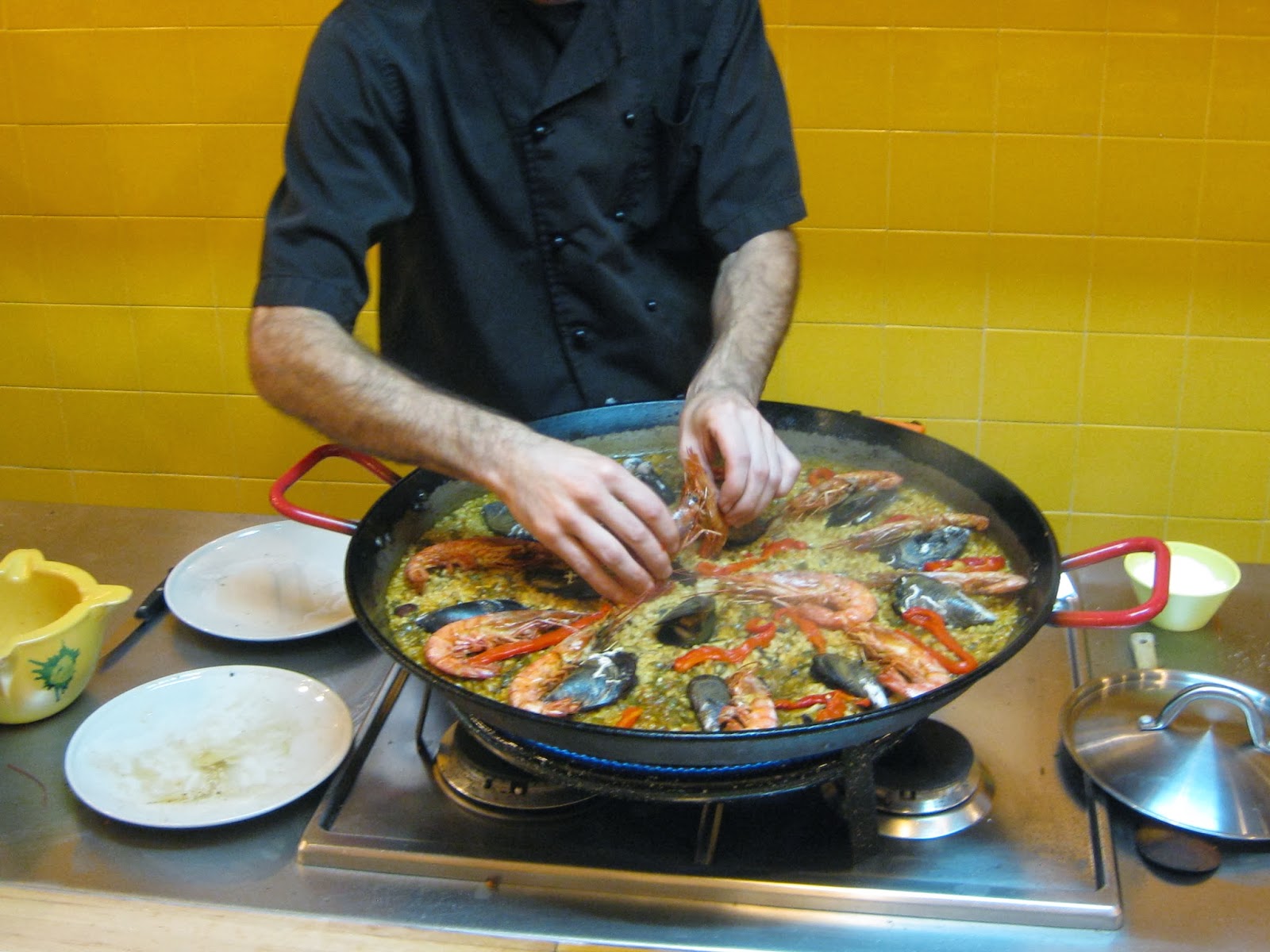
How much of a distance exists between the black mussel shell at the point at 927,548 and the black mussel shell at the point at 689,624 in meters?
0.26

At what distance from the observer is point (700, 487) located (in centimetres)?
143

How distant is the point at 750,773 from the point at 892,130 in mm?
1866

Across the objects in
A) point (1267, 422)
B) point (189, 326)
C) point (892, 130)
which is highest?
point (892, 130)

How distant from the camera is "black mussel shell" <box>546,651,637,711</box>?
3.95 ft

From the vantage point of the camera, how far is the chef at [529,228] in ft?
4.87

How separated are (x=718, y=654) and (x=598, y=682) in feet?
0.46

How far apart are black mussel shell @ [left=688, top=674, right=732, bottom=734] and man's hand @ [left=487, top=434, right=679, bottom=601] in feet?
0.40

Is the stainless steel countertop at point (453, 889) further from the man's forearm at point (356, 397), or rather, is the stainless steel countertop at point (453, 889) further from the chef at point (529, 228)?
the chef at point (529, 228)

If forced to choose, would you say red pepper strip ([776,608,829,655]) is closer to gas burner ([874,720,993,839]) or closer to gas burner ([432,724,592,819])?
gas burner ([874,720,993,839])

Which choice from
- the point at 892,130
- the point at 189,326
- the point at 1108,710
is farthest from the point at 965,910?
the point at 189,326

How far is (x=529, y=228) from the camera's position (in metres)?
1.82

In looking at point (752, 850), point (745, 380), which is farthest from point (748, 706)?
point (745, 380)

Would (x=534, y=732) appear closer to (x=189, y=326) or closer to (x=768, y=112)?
(x=768, y=112)

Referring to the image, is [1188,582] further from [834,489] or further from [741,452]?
[741,452]
